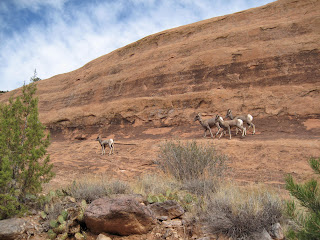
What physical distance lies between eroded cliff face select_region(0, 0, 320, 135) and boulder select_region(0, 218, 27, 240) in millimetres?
13776

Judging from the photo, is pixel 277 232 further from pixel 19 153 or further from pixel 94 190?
pixel 19 153

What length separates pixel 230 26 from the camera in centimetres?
2295

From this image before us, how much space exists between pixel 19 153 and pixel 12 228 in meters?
1.83

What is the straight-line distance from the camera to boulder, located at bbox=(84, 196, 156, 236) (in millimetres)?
4500

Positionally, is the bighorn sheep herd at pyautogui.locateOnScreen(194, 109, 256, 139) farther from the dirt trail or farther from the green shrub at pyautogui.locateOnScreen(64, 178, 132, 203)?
the green shrub at pyautogui.locateOnScreen(64, 178, 132, 203)

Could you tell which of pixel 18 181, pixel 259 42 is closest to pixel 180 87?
pixel 259 42

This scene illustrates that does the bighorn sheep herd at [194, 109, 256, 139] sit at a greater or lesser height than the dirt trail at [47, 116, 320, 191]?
greater

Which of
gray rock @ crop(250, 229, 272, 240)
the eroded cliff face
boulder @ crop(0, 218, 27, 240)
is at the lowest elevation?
gray rock @ crop(250, 229, 272, 240)

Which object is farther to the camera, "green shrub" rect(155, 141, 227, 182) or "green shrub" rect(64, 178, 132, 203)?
"green shrub" rect(155, 141, 227, 182)

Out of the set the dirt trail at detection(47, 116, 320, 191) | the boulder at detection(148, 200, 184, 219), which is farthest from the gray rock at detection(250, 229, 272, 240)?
the dirt trail at detection(47, 116, 320, 191)

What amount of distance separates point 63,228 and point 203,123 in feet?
37.2

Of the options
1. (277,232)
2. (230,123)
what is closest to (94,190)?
(277,232)

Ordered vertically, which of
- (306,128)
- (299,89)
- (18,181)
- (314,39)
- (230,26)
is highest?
(230,26)

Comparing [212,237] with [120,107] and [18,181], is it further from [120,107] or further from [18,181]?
[120,107]
